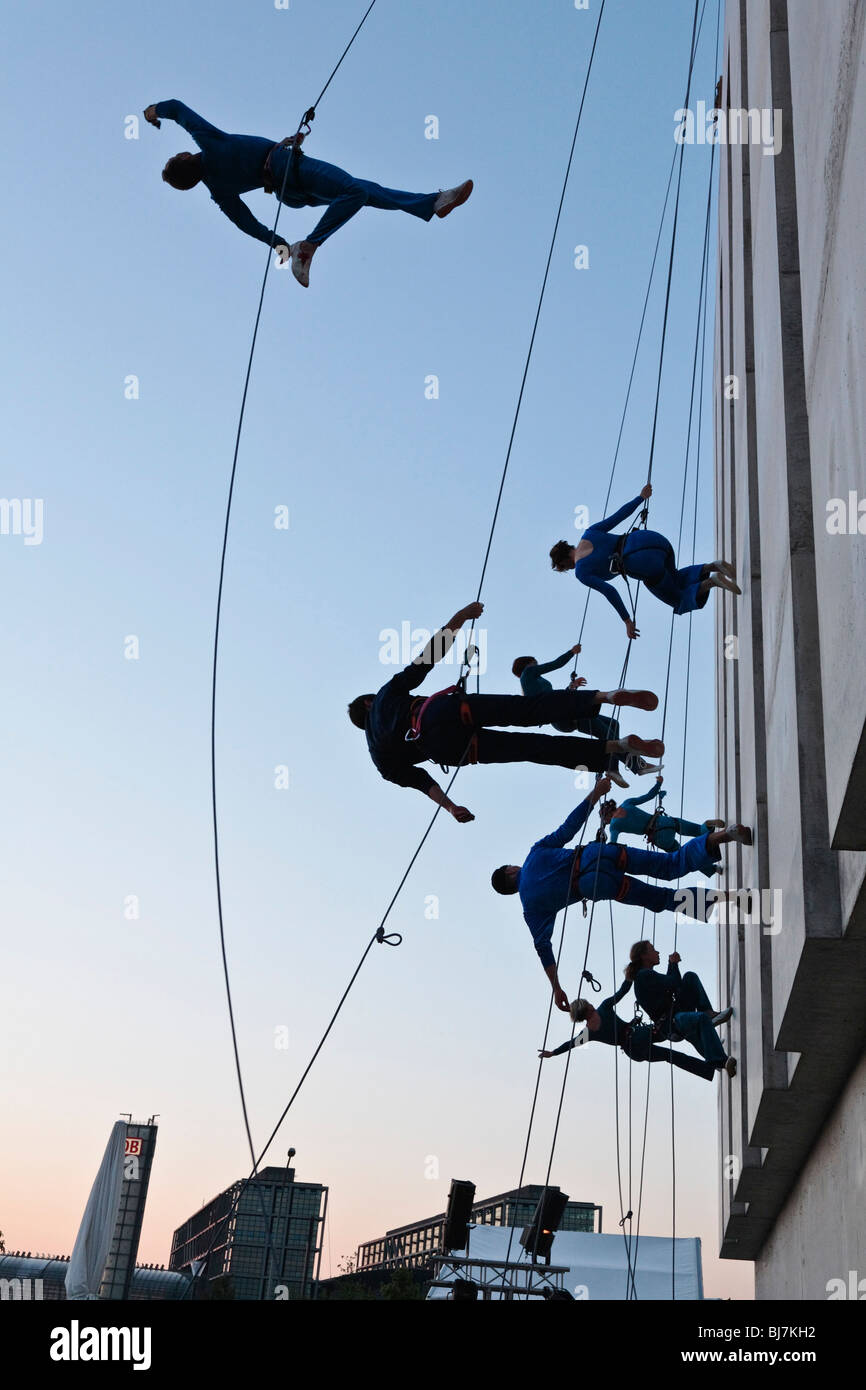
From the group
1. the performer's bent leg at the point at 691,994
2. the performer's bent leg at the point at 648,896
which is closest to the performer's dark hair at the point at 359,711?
the performer's bent leg at the point at 648,896

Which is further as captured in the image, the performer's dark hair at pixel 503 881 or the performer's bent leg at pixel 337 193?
the performer's dark hair at pixel 503 881

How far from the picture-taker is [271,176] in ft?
24.9

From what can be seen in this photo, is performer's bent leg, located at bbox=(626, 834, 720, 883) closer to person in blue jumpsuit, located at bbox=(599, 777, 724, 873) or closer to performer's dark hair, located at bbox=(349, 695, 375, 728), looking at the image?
person in blue jumpsuit, located at bbox=(599, 777, 724, 873)

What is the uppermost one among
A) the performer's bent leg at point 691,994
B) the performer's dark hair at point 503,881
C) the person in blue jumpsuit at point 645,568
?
the person in blue jumpsuit at point 645,568

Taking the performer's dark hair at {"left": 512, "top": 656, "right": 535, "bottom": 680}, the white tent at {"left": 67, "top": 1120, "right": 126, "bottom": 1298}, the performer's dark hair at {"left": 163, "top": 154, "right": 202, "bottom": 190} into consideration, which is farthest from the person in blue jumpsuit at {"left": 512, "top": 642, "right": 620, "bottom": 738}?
the white tent at {"left": 67, "top": 1120, "right": 126, "bottom": 1298}

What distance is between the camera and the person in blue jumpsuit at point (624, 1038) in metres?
8.12

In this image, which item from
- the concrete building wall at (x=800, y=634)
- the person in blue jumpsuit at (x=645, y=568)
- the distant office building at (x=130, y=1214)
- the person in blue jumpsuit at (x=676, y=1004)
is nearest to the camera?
the concrete building wall at (x=800, y=634)

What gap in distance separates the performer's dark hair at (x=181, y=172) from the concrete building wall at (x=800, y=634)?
11.1 feet

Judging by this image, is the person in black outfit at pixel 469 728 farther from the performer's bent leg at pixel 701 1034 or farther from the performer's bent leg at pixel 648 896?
the performer's bent leg at pixel 701 1034

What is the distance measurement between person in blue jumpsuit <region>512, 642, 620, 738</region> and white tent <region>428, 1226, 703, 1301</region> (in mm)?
22947

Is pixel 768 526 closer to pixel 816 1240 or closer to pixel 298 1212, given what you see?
pixel 816 1240

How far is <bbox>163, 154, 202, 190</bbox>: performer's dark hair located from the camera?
7.52m

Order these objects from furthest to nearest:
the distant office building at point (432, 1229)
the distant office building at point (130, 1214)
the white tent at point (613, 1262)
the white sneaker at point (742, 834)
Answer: the distant office building at point (432, 1229) → the distant office building at point (130, 1214) → the white tent at point (613, 1262) → the white sneaker at point (742, 834)
